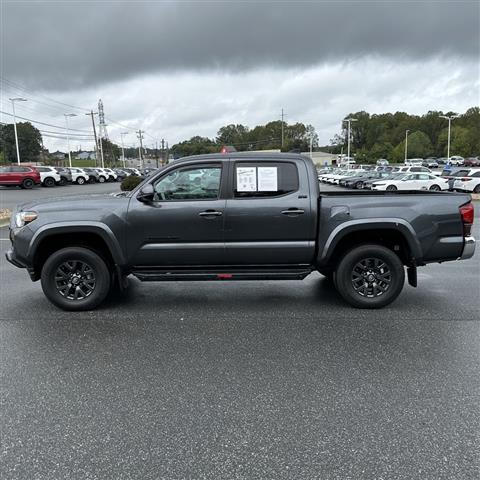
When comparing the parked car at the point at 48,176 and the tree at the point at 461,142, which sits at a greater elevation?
the tree at the point at 461,142

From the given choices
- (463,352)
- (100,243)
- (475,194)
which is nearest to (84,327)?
(100,243)

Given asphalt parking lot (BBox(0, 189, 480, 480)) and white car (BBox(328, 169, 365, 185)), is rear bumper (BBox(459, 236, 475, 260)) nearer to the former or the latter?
asphalt parking lot (BBox(0, 189, 480, 480))

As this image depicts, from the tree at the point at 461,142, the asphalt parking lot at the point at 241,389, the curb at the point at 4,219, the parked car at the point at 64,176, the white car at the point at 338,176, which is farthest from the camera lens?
the tree at the point at 461,142

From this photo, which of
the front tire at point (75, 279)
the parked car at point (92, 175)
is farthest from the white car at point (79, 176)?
the front tire at point (75, 279)

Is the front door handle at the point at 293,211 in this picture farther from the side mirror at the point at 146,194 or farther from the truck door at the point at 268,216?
the side mirror at the point at 146,194

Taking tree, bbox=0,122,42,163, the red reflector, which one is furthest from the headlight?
tree, bbox=0,122,42,163

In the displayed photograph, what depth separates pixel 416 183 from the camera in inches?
1115

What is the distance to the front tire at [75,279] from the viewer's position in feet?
17.7

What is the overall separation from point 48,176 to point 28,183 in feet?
10.7

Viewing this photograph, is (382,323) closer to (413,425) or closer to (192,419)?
(413,425)

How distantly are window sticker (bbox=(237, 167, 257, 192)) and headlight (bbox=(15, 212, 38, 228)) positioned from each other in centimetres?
239

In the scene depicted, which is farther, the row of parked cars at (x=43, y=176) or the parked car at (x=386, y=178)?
the row of parked cars at (x=43, y=176)

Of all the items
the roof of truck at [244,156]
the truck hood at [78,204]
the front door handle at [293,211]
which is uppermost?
the roof of truck at [244,156]

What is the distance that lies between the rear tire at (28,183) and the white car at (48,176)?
2117 mm
